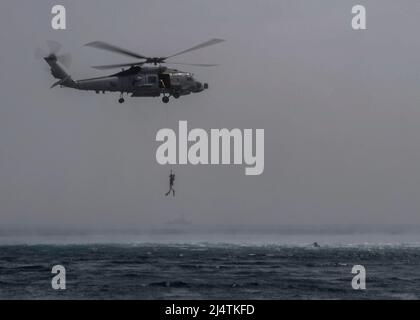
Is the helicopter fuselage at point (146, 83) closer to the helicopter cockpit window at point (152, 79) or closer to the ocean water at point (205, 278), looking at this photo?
→ the helicopter cockpit window at point (152, 79)

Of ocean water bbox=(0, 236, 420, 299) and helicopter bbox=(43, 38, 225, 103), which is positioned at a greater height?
helicopter bbox=(43, 38, 225, 103)

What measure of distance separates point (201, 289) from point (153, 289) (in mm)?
5755

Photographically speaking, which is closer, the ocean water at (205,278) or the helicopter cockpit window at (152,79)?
the helicopter cockpit window at (152,79)

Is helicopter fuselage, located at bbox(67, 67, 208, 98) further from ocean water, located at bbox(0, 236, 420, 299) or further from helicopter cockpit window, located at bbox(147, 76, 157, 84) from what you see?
ocean water, located at bbox(0, 236, 420, 299)

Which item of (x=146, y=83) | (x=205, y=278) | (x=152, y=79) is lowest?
(x=205, y=278)

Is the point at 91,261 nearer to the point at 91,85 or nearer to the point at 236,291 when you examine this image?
the point at 236,291

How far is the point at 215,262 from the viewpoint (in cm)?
13562

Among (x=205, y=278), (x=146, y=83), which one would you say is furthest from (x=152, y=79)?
(x=205, y=278)

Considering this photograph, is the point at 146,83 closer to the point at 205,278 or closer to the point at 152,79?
the point at 152,79

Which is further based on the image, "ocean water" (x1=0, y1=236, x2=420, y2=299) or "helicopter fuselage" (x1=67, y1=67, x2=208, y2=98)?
"ocean water" (x1=0, y1=236, x2=420, y2=299)

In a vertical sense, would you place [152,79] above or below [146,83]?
above

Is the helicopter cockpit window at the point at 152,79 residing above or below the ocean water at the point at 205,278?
above

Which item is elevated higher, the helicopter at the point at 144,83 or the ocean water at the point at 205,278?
the helicopter at the point at 144,83
